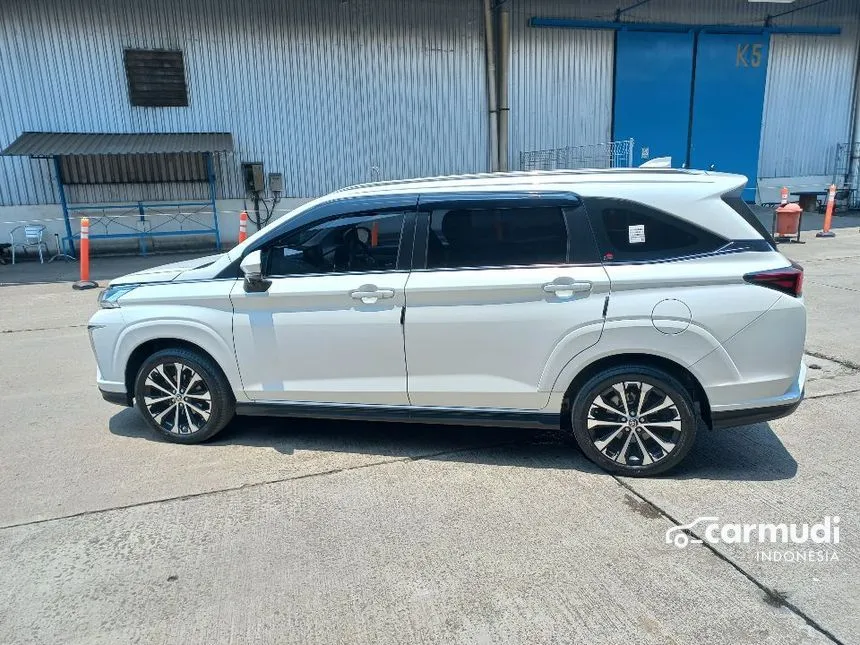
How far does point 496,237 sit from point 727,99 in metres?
18.8

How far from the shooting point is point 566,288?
11.5 feet

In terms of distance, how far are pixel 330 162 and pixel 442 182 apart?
507 inches

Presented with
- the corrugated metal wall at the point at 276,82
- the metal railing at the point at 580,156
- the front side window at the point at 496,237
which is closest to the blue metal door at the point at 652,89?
the metal railing at the point at 580,156

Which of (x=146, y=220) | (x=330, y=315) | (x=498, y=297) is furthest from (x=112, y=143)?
(x=498, y=297)

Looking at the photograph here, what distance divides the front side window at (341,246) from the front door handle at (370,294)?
156mm

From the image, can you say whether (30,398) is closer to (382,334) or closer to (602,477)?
(382,334)

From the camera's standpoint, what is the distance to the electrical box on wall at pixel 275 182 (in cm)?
1568

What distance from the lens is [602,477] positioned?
12.0 ft

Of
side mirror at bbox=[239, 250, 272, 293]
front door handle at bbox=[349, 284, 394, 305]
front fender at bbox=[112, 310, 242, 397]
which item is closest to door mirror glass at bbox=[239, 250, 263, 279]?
side mirror at bbox=[239, 250, 272, 293]

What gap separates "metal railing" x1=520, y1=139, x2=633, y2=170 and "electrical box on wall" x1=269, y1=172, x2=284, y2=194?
688cm

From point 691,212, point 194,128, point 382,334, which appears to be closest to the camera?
point 691,212

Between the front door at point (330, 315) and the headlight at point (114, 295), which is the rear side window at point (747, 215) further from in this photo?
the headlight at point (114, 295)

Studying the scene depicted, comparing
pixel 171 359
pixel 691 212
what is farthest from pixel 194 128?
pixel 691 212

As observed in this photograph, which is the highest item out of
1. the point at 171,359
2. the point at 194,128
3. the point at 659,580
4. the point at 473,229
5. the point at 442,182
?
the point at 194,128
